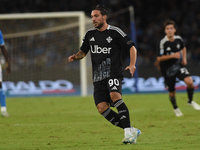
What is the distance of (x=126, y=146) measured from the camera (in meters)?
5.99

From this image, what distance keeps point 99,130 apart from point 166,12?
18.9 metres

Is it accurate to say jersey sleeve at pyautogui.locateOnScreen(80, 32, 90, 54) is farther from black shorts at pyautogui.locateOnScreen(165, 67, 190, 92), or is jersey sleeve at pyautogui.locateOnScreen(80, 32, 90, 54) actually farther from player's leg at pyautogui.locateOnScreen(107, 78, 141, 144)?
black shorts at pyautogui.locateOnScreen(165, 67, 190, 92)

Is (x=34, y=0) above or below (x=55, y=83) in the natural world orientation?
above

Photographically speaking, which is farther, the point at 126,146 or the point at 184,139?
the point at 184,139

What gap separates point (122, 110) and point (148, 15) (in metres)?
20.7

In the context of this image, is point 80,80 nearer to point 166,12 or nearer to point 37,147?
point 166,12

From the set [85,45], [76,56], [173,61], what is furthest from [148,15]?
[76,56]

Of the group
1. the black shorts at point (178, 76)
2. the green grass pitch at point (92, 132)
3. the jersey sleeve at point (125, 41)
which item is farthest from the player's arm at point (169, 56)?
the jersey sleeve at point (125, 41)

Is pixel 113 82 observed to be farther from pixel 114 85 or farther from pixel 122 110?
pixel 122 110

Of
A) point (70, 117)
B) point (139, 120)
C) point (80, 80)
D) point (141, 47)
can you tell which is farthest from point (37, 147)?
point (141, 47)

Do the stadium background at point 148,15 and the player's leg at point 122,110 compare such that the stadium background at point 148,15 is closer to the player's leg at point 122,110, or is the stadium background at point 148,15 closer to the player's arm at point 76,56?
the player's arm at point 76,56

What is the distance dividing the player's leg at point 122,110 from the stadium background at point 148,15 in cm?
1532

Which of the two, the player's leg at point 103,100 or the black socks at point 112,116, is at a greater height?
the player's leg at point 103,100

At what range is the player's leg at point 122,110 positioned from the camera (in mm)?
6133
